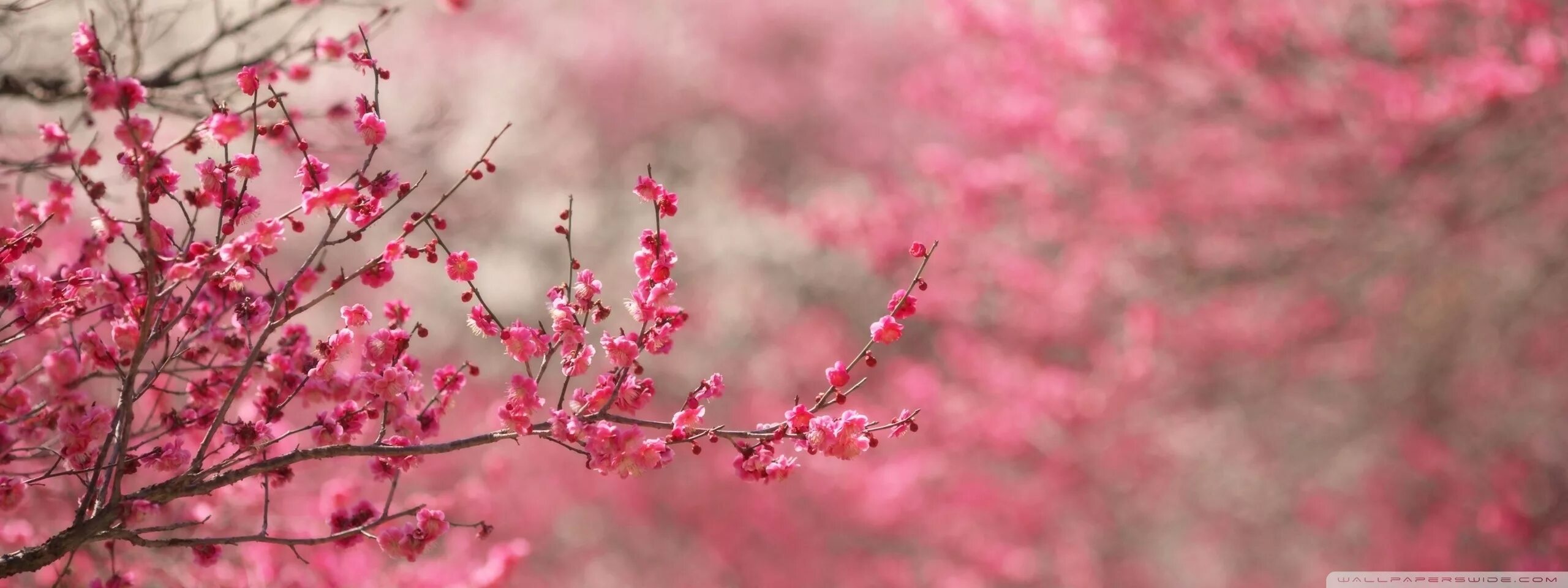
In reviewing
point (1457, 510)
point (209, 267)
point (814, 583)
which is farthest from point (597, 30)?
point (209, 267)

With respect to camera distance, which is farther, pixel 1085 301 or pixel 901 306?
pixel 1085 301

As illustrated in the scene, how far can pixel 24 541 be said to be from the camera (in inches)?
162

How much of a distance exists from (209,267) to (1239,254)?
734 cm

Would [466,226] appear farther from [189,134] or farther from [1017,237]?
[189,134]

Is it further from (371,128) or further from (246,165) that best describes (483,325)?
(246,165)

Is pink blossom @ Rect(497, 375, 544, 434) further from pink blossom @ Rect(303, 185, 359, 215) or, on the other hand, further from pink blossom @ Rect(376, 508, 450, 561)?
pink blossom @ Rect(303, 185, 359, 215)

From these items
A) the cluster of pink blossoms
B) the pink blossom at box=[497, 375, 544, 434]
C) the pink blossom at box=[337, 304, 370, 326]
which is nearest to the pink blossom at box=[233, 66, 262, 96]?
the cluster of pink blossoms

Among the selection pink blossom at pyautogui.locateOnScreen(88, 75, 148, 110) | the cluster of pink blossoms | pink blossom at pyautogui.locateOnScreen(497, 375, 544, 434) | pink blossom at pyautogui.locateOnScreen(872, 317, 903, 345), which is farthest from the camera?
pink blossom at pyautogui.locateOnScreen(872, 317, 903, 345)

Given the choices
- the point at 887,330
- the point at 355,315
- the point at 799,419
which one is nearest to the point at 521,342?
the point at 355,315

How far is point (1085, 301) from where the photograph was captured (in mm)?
9633

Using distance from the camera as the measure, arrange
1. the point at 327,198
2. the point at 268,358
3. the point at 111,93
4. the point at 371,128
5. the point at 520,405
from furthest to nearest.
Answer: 1. the point at 268,358
2. the point at 371,128
3. the point at 520,405
4. the point at 327,198
5. the point at 111,93

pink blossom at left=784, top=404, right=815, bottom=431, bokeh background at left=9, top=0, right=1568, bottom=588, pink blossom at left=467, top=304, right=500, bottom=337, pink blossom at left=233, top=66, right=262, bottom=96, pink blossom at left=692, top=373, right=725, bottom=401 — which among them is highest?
bokeh background at left=9, top=0, right=1568, bottom=588

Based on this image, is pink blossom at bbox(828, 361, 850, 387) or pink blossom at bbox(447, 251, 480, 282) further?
pink blossom at bbox(447, 251, 480, 282)

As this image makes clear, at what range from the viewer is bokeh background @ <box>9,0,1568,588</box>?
6.74 metres
